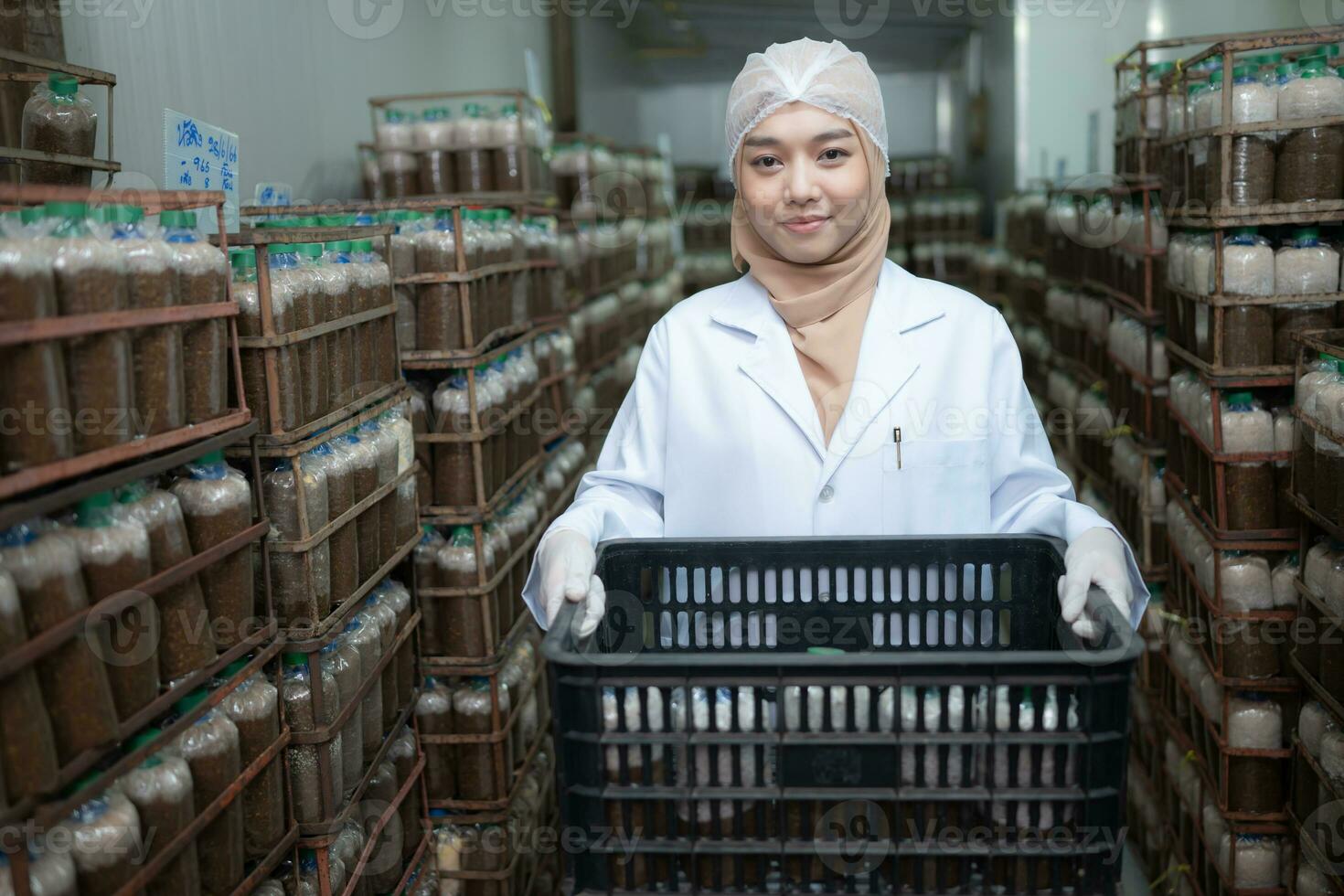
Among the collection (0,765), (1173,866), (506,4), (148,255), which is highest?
(506,4)

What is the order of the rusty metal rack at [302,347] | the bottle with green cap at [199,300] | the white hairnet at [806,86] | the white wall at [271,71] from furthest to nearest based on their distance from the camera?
the white wall at [271,71]
the rusty metal rack at [302,347]
the white hairnet at [806,86]
the bottle with green cap at [199,300]

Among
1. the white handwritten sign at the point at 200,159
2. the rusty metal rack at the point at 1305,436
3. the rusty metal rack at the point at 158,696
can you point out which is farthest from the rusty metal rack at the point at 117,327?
the rusty metal rack at the point at 1305,436

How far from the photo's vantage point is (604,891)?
1.43m

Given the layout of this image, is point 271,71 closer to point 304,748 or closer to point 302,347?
point 302,347

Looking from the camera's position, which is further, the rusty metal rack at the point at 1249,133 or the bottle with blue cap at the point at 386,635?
the rusty metal rack at the point at 1249,133

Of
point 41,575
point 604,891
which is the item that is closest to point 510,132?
point 41,575

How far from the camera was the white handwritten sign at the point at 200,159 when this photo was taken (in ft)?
8.70

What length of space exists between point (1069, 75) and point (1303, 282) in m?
6.18

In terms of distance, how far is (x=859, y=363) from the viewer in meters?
2.25

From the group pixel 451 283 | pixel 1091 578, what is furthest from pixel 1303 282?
pixel 451 283

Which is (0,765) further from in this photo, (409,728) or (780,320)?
(409,728)

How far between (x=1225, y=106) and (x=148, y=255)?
281 centimetres

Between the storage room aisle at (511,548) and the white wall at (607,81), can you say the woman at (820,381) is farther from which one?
the white wall at (607,81)

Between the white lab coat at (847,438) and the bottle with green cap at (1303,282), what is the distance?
1.49 meters
